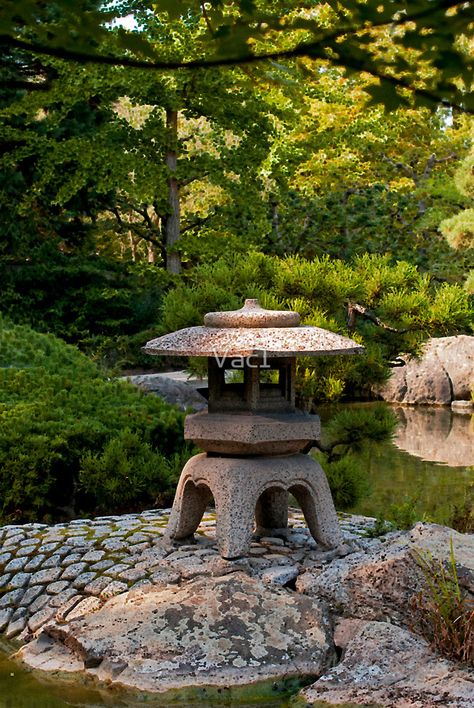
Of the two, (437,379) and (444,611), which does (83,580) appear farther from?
(437,379)

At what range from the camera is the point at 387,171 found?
75.0ft

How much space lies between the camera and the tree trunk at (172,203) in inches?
623

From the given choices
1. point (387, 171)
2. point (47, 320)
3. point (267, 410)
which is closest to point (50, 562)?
point (267, 410)

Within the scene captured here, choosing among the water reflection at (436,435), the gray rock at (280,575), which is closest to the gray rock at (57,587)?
the gray rock at (280,575)

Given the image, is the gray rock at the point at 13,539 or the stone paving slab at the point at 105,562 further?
the gray rock at the point at 13,539

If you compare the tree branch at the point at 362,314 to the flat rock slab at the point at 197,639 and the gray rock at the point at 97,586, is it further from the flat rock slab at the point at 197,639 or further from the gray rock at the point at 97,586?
the gray rock at the point at 97,586

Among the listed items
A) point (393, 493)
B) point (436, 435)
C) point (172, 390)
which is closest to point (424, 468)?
point (393, 493)

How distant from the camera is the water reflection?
1133cm

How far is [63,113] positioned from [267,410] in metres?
11.6

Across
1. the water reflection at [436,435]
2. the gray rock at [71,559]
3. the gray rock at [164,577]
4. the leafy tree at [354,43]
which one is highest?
the leafy tree at [354,43]

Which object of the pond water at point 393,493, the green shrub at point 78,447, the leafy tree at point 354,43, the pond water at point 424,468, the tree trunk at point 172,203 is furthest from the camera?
the tree trunk at point 172,203

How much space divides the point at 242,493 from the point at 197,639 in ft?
3.63

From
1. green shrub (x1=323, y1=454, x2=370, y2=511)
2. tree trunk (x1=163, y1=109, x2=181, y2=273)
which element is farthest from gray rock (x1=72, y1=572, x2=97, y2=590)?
tree trunk (x1=163, y1=109, x2=181, y2=273)

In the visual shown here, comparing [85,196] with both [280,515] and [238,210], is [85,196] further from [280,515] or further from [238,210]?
[280,515]
